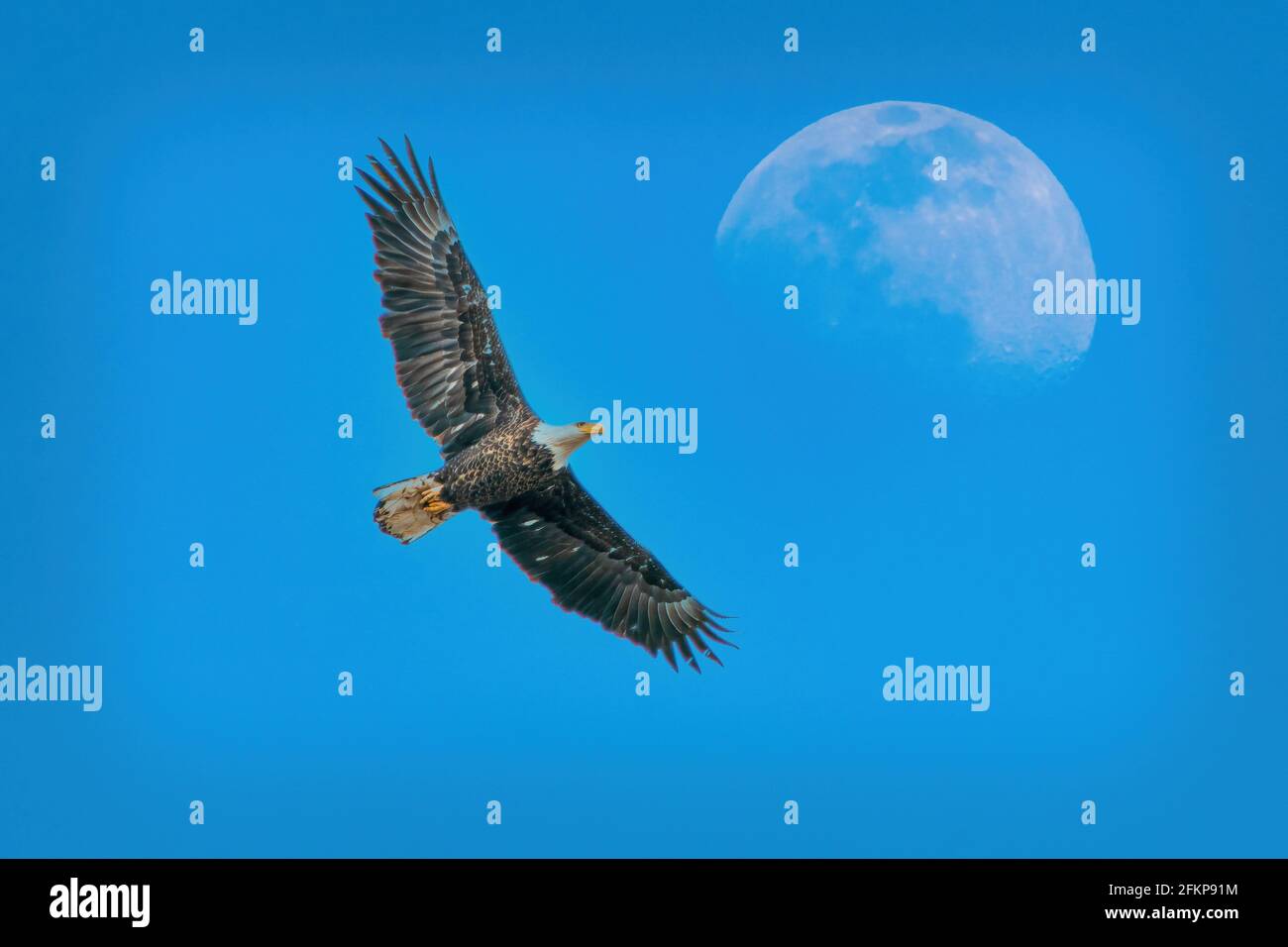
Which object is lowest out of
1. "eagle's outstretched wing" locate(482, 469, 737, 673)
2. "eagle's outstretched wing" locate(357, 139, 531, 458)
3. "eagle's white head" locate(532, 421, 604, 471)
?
"eagle's outstretched wing" locate(482, 469, 737, 673)

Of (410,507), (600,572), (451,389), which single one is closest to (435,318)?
(451,389)

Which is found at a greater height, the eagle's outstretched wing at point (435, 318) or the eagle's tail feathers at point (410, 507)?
the eagle's outstretched wing at point (435, 318)

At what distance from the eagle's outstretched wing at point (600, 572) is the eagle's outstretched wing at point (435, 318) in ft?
2.81

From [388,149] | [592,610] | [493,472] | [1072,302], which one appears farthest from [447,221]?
[1072,302]

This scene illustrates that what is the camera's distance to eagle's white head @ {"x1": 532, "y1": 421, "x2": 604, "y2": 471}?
14.8m

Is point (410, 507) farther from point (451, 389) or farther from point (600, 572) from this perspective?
point (600, 572)

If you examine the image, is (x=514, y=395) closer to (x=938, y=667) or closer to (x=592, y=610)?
(x=592, y=610)

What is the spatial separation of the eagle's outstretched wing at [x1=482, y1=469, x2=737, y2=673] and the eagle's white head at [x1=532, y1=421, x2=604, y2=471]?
69cm

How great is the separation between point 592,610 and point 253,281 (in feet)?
17.7

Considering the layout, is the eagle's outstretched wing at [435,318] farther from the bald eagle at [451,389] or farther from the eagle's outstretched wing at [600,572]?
the eagle's outstretched wing at [600,572]

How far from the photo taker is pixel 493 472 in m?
15.0

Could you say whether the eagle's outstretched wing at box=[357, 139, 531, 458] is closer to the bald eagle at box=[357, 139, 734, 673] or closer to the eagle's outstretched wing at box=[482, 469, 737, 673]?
the bald eagle at box=[357, 139, 734, 673]

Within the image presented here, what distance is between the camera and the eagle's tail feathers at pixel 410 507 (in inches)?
582

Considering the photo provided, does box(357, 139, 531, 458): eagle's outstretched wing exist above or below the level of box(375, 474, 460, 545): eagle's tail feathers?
above
